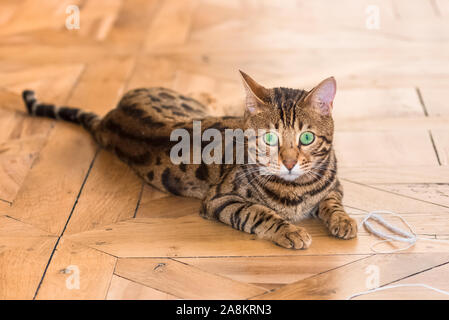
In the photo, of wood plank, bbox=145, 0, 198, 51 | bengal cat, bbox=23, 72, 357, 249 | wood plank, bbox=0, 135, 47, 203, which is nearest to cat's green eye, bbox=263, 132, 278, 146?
bengal cat, bbox=23, 72, 357, 249

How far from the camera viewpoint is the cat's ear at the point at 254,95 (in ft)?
6.52

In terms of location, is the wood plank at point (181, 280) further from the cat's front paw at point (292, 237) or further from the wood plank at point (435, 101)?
the wood plank at point (435, 101)

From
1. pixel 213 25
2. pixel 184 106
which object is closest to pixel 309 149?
pixel 184 106

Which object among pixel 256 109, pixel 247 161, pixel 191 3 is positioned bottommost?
pixel 191 3

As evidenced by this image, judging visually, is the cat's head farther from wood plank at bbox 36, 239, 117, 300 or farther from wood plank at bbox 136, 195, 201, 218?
wood plank at bbox 36, 239, 117, 300

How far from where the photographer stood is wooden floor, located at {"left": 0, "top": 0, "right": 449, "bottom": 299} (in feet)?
6.15

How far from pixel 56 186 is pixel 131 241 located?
0.54 m

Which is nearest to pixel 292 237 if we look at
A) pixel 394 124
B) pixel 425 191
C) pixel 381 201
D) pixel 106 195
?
pixel 381 201

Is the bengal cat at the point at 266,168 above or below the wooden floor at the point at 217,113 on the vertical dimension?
above

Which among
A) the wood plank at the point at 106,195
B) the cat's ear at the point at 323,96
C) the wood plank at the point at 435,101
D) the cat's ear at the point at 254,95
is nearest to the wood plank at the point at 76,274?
the wood plank at the point at 106,195

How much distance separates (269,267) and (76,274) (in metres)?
0.62

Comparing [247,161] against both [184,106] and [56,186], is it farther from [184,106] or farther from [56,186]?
[56,186]

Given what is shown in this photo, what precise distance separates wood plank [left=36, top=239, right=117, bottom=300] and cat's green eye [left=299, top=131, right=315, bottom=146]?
739 mm

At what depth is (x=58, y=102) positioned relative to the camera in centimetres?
310
